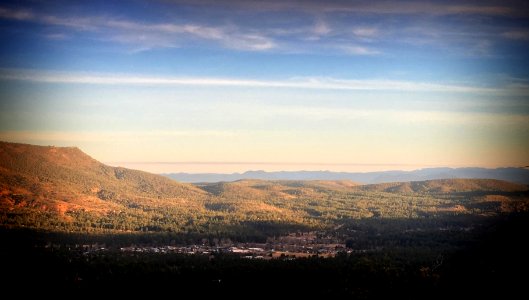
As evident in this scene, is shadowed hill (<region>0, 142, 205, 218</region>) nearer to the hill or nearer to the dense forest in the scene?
the hill

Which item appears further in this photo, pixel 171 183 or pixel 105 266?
pixel 171 183

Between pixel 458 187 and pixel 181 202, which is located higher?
pixel 458 187

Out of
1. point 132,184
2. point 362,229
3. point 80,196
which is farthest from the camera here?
point 132,184

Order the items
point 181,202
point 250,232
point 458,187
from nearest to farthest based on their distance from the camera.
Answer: point 250,232
point 181,202
point 458,187

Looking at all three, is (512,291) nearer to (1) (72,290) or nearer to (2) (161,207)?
(1) (72,290)

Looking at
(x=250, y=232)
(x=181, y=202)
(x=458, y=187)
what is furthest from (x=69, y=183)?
(x=458, y=187)

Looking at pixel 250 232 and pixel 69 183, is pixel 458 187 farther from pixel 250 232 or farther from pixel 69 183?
pixel 69 183

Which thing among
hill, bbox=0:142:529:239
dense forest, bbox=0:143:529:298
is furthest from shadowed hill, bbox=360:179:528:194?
dense forest, bbox=0:143:529:298

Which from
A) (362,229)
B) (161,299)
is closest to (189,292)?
(161,299)
